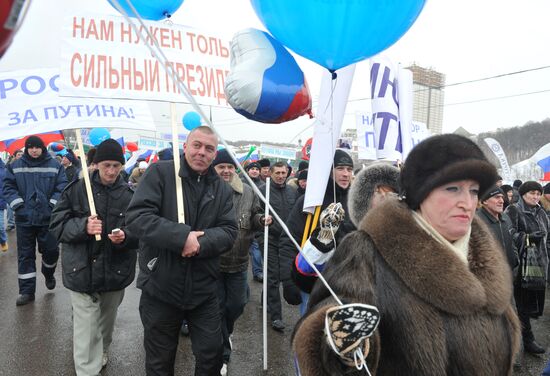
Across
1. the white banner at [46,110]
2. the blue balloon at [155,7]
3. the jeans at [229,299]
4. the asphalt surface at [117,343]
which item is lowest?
the asphalt surface at [117,343]

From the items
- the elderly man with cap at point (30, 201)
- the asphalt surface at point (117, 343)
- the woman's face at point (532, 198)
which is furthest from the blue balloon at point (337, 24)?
the elderly man with cap at point (30, 201)

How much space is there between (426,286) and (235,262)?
2.43m

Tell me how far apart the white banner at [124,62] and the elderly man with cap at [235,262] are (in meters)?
1.08

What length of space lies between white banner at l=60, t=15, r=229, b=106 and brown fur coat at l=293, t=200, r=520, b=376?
2116 millimetres

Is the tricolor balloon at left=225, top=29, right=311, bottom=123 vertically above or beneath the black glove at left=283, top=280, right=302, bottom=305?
above

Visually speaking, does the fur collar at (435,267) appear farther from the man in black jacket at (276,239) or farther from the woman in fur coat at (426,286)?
the man in black jacket at (276,239)

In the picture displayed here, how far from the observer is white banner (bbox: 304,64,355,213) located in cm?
249

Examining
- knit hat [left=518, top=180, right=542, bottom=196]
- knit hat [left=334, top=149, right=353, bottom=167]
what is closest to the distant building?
knit hat [left=518, top=180, right=542, bottom=196]

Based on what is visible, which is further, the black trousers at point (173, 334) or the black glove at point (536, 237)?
the black glove at point (536, 237)

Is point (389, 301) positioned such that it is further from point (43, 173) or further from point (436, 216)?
point (43, 173)

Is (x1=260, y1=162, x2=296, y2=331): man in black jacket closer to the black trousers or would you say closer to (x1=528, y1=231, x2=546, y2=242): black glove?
the black trousers

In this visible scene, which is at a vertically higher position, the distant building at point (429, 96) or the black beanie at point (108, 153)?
the distant building at point (429, 96)

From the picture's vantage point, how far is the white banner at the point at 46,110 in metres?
3.77

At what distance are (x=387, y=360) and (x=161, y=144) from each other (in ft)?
45.3
